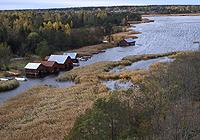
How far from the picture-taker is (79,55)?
243 feet

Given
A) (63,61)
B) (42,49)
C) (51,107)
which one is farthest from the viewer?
(42,49)

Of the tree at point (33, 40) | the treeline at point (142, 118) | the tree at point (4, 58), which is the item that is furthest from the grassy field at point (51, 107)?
the tree at point (33, 40)

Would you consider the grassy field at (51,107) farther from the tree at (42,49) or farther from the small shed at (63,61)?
the tree at (42,49)

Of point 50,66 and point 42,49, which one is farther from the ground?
point 42,49

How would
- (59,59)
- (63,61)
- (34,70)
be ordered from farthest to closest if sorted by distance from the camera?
(59,59), (63,61), (34,70)

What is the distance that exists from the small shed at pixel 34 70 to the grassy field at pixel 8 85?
6.49 m

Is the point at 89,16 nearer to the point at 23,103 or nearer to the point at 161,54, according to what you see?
the point at 161,54

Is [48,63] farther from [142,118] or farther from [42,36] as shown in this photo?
[142,118]

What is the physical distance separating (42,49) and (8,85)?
21943 mm

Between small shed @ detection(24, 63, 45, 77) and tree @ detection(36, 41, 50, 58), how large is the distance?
1107cm

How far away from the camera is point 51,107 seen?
36812 millimetres

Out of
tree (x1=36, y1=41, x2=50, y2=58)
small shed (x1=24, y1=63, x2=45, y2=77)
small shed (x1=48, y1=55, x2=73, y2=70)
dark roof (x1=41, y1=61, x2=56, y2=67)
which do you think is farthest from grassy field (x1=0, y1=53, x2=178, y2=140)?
tree (x1=36, y1=41, x2=50, y2=58)

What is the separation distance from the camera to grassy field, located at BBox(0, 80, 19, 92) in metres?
47.1

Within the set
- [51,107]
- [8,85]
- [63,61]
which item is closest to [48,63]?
[63,61]
